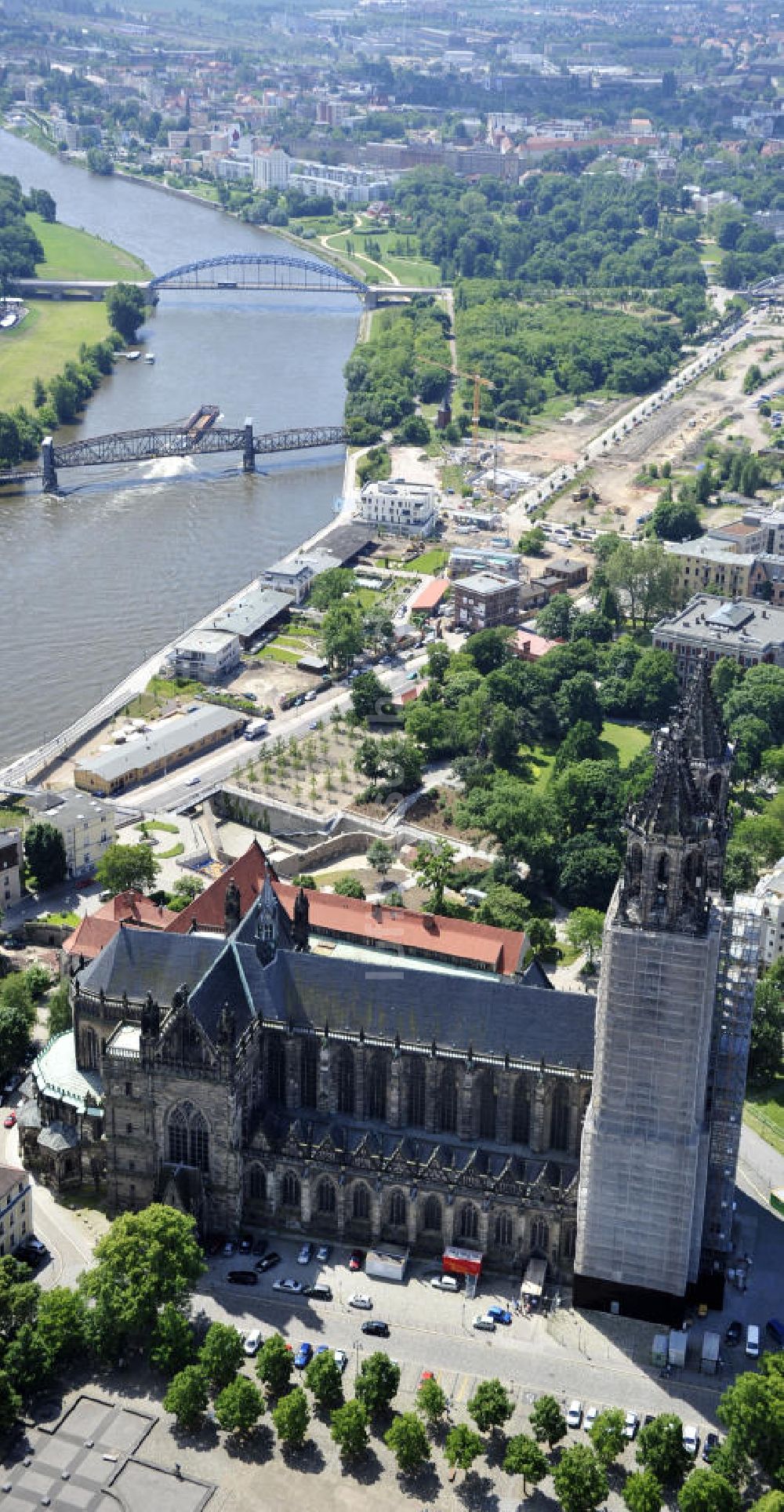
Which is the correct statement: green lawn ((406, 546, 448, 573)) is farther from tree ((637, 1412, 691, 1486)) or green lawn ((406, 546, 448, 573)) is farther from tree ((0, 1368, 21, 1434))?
tree ((637, 1412, 691, 1486))

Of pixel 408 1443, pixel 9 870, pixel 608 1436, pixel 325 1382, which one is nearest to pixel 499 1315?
pixel 608 1436

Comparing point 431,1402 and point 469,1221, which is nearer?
point 431,1402

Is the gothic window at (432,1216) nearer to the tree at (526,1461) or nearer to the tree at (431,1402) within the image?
the tree at (431,1402)

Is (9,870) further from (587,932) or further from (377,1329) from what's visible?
(377,1329)

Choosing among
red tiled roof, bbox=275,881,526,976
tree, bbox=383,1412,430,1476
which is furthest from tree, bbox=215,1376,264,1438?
red tiled roof, bbox=275,881,526,976

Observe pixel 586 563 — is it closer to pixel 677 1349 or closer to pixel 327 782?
pixel 327 782

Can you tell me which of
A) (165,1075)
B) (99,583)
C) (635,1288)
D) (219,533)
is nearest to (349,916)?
(165,1075)
